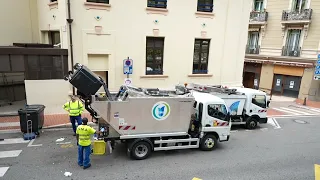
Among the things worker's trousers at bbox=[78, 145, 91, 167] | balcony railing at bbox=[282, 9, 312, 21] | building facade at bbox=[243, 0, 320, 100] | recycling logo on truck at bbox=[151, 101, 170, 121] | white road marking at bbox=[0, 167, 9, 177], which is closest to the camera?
white road marking at bbox=[0, 167, 9, 177]

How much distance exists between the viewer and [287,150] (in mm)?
9062

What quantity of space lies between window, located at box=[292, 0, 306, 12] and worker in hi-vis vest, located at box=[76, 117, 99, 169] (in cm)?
2132

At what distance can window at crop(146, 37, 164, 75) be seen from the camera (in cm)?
1361

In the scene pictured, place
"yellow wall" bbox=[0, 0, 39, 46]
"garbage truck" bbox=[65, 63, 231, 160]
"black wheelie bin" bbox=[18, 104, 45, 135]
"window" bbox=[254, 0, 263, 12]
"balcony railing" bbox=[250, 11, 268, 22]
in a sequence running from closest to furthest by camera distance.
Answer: "garbage truck" bbox=[65, 63, 231, 160] → "black wheelie bin" bbox=[18, 104, 45, 135] → "yellow wall" bbox=[0, 0, 39, 46] → "balcony railing" bbox=[250, 11, 268, 22] → "window" bbox=[254, 0, 263, 12]

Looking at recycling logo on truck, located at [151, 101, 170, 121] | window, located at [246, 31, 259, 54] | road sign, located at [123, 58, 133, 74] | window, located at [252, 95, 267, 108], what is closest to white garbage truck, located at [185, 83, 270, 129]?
window, located at [252, 95, 267, 108]

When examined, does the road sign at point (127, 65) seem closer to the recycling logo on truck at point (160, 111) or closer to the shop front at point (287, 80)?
the recycling logo on truck at point (160, 111)

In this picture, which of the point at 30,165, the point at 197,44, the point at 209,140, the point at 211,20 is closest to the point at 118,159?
the point at 30,165

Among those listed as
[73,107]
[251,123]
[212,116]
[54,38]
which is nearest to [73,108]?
[73,107]

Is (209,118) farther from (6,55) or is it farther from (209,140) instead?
(6,55)

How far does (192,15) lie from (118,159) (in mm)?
9959

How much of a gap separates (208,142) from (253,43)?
18554 mm

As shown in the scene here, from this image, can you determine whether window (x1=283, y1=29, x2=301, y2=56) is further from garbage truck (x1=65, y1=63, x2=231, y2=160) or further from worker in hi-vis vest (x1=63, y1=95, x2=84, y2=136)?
worker in hi-vis vest (x1=63, y1=95, x2=84, y2=136)

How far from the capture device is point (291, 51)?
20.8 metres

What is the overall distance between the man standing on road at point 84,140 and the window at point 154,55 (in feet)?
24.8
